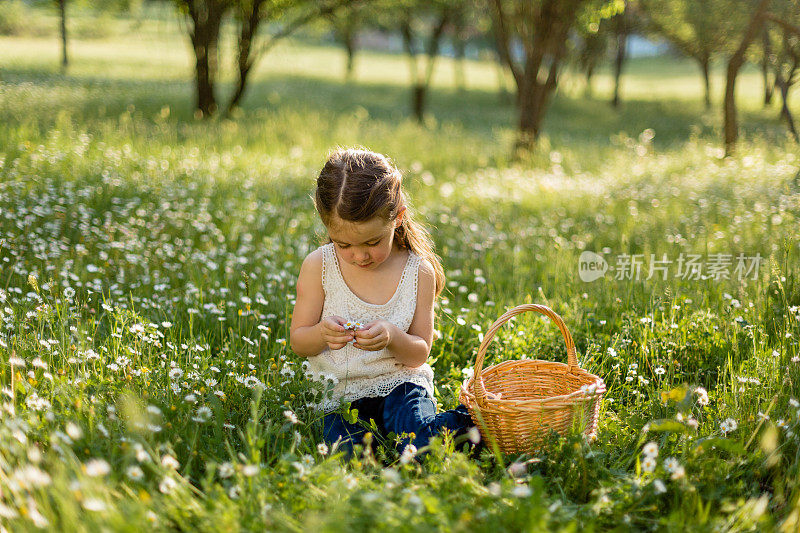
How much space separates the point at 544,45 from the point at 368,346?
32.1ft

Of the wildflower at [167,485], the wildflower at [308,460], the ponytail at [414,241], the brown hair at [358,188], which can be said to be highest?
the brown hair at [358,188]

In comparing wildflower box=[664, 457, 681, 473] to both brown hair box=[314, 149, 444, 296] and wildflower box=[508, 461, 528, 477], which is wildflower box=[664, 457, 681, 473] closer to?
wildflower box=[508, 461, 528, 477]

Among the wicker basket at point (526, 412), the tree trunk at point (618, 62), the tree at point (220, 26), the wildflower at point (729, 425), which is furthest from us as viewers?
the tree trunk at point (618, 62)

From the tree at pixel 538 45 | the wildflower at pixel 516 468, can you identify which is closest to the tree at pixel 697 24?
the tree at pixel 538 45

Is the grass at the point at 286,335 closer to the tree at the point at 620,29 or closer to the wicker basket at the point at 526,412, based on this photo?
the wicker basket at the point at 526,412

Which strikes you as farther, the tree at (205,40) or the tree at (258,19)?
the tree at (258,19)

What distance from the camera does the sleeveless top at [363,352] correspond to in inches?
129

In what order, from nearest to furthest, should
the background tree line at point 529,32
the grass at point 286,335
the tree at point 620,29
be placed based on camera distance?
the grass at point 286,335 → the background tree line at point 529,32 → the tree at point 620,29

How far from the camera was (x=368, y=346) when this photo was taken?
2.86m

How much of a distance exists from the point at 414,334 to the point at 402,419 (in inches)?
18.4

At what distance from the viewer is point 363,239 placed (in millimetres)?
2982

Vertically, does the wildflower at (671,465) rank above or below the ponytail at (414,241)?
below

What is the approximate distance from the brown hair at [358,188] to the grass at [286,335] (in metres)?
0.87

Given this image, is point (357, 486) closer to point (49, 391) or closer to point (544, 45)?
point (49, 391)
